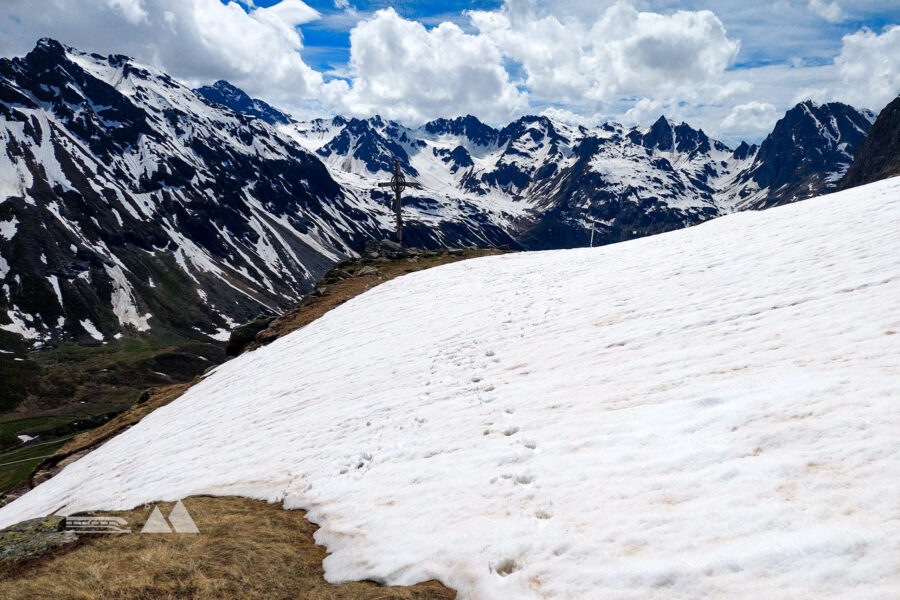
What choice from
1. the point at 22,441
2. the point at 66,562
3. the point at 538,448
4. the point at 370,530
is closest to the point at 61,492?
the point at 66,562

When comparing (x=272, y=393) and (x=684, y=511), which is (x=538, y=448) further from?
(x=272, y=393)

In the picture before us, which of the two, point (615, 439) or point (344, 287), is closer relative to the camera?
point (615, 439)

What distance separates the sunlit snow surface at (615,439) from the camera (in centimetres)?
565

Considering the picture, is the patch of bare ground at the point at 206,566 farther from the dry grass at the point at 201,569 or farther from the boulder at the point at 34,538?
the boulder at the point at 34,538

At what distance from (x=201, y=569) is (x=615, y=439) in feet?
21.7

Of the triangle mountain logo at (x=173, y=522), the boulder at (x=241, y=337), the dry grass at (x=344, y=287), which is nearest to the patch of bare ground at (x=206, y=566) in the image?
the triangle mountain logo at (x=173, y=522)

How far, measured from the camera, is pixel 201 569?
22.9ft

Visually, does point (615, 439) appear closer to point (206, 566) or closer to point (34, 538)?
point (206, 566)

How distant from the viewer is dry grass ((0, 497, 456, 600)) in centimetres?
638

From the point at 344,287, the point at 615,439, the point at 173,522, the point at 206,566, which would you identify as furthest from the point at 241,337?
the point at 615,439

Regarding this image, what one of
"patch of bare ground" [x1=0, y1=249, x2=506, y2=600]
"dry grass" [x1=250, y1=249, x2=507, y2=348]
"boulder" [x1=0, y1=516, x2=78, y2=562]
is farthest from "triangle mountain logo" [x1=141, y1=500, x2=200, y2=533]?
"dry grass" [x1=250, y1=249, x2=507, y2=348]

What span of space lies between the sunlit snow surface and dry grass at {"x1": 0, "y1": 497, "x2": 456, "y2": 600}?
18.2 inches

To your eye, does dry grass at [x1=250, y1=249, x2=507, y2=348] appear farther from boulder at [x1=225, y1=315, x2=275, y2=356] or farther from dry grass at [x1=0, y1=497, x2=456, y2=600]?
dry grass at [x1=0, y1=497, x2=456, y2=600]

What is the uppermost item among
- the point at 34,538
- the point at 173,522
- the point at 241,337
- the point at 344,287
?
the point at 344,287
